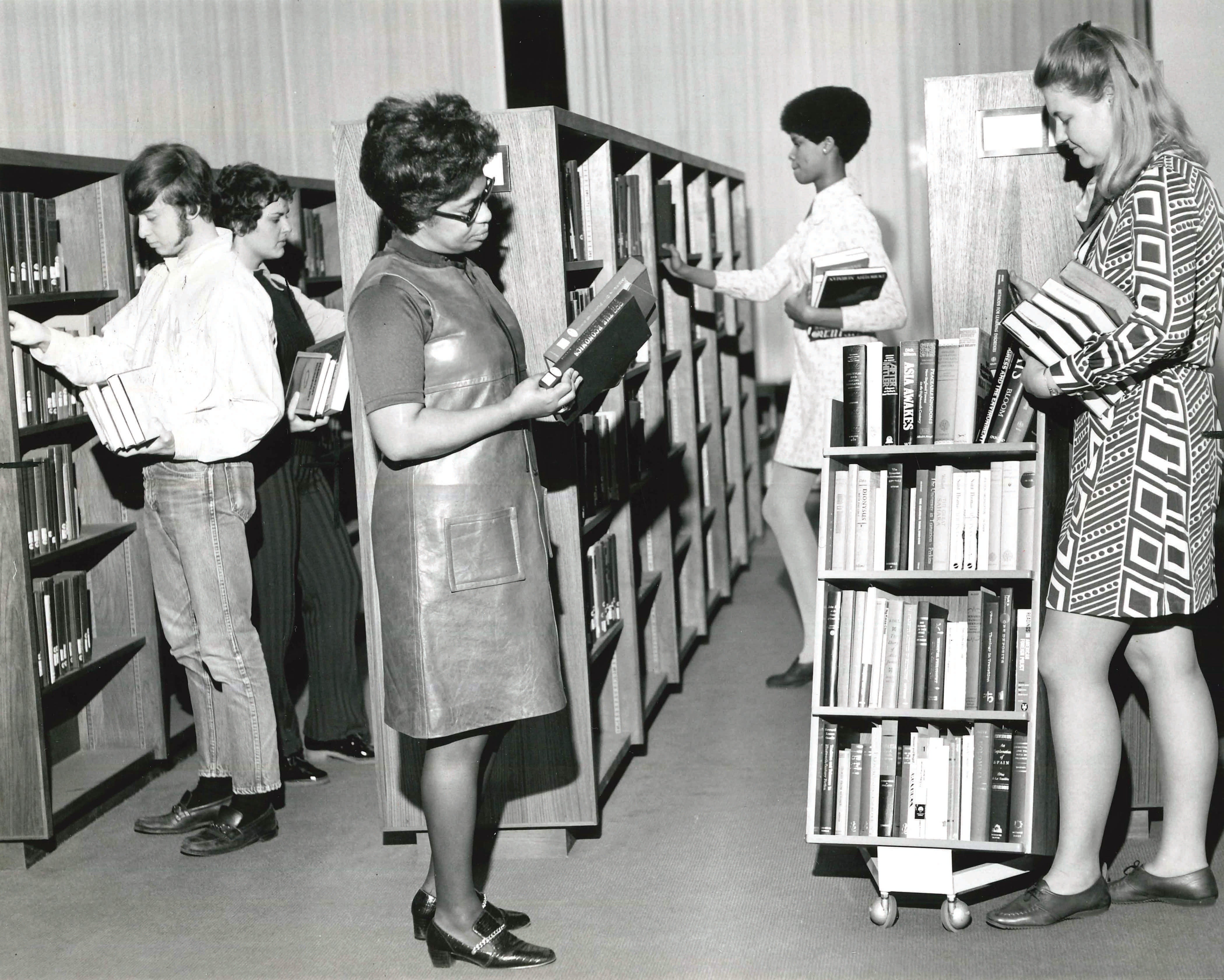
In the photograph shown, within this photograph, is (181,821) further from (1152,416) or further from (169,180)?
(1152,416)

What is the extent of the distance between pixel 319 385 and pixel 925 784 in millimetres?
1909

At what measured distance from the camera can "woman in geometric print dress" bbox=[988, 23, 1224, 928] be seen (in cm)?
229

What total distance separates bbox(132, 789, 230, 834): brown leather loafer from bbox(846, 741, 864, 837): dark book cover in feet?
5.31

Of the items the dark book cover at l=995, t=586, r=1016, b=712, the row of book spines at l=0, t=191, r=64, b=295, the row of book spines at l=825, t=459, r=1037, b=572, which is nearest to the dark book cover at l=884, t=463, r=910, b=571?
the row of book spines at l=825, t=459, r=1037, b=572

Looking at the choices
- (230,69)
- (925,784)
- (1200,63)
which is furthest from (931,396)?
(230,69)

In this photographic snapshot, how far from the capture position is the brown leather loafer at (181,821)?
10.9 feet

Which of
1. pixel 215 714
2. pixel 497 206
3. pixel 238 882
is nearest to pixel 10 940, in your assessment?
pixel 238 882

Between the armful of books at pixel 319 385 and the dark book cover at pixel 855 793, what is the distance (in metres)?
1.69

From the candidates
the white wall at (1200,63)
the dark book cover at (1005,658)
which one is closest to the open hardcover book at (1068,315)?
the dark book cover at (1005,658)

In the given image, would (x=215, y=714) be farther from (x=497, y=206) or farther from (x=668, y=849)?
(x=497, y=206)

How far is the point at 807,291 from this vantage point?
4184 mm

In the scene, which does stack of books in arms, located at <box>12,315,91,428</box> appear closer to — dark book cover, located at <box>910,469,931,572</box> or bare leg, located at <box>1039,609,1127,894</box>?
dark book cover, located at <box>910,469,931,572</box>

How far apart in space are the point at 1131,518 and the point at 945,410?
1.42 feet

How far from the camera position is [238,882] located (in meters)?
3.00
